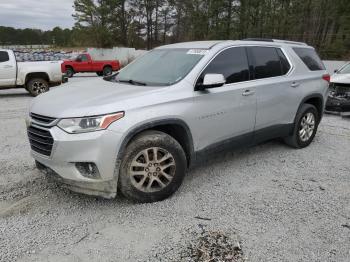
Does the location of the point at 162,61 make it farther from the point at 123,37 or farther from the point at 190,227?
the point at 123,37

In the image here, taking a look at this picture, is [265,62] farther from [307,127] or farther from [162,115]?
[162,115]

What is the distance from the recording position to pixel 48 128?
10.7 feet

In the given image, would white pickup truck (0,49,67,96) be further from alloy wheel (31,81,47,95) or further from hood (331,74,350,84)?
hood (331,74,350,84)

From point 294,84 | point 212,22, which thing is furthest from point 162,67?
point 212,22

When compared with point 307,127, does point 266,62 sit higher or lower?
higher

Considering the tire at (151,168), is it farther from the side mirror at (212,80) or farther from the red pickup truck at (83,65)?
the red pickup truck at (83,65)

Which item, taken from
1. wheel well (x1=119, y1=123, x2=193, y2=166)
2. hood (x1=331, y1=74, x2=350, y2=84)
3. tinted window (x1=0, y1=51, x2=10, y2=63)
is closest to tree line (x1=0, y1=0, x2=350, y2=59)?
hood (x1=331, y1=74, x2=350, y2=84)

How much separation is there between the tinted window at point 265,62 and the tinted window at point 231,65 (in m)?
0.20

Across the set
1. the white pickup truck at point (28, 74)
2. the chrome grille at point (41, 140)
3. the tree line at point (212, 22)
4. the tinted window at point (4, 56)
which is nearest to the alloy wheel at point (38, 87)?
the white pickup truck at point (28, 74)

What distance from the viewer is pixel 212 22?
34.8 meters

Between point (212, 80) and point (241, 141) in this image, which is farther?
point (241, 141)

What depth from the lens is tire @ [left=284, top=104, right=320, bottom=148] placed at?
5.40 meters

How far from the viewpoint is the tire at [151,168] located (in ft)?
11.2

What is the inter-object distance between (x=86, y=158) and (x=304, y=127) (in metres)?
3.94
